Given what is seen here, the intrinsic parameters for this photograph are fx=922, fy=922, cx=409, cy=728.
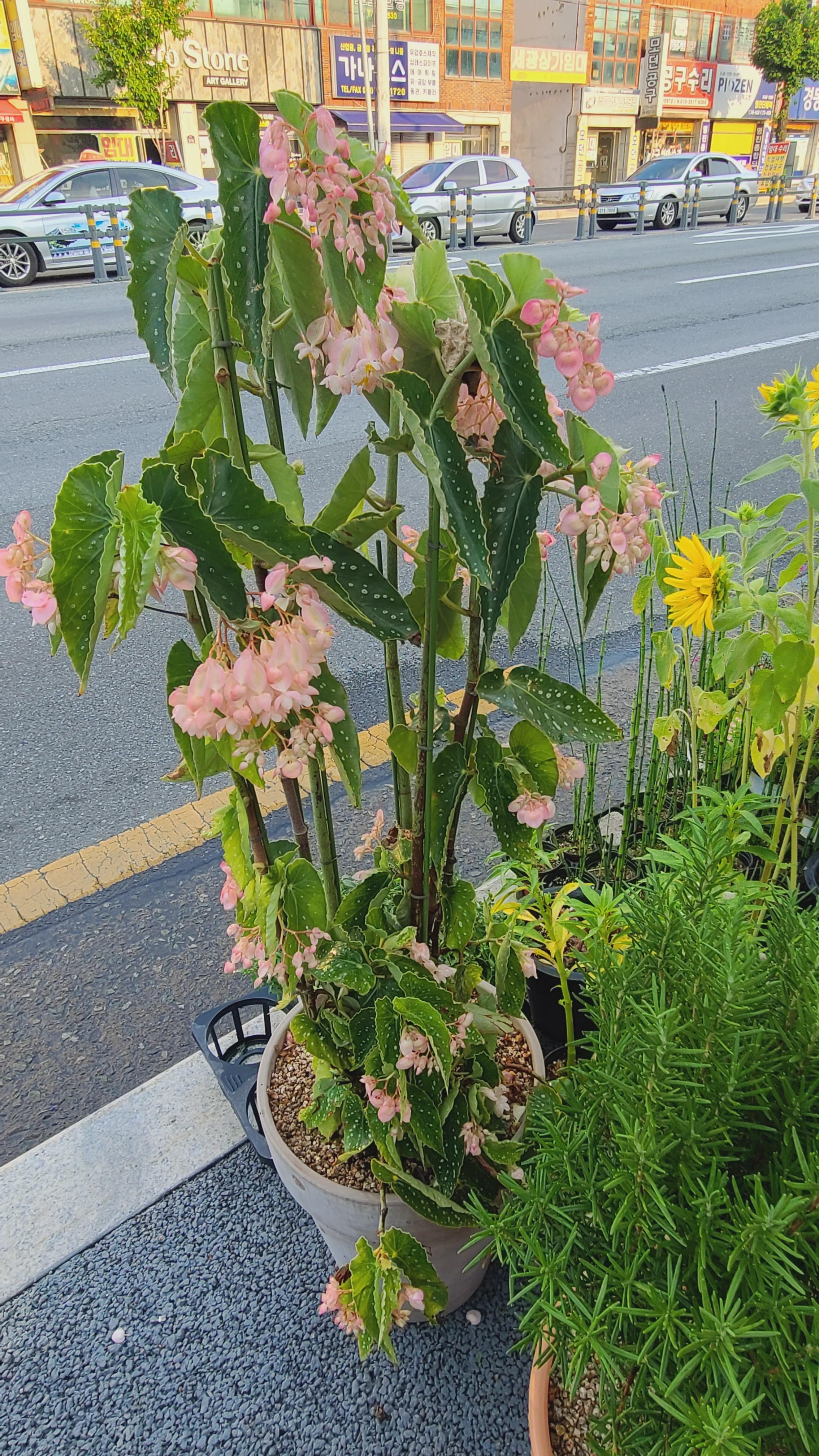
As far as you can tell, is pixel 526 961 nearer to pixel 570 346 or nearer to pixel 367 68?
pixel 570 346

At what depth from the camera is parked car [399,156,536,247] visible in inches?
666

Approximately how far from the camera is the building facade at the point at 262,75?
899 inches

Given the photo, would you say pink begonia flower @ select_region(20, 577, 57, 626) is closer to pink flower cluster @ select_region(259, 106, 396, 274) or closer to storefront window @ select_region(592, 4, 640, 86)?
pink flower cluster @ select_region(259, 106, 396, 274)

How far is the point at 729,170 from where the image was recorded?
69.7 feet

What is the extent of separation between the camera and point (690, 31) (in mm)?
34625

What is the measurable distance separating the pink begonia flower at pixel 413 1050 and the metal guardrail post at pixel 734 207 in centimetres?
2389

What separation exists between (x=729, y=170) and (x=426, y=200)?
890cm

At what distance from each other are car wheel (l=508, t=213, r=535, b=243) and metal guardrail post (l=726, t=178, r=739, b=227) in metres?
5.93

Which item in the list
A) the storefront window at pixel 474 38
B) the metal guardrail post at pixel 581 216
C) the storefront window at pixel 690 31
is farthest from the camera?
the storefront window at pixel 690 31

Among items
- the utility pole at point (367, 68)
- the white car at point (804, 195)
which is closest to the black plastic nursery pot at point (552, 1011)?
the utility pole at point (367, 68)

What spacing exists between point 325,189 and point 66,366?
8.18 metres

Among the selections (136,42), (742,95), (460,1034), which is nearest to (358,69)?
(136,42)

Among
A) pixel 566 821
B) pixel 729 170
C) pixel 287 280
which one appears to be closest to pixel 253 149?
pixel 287 280

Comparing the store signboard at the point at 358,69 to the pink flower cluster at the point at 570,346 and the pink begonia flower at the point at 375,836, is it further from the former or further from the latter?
the pink flower cluster at the point at 570,346
